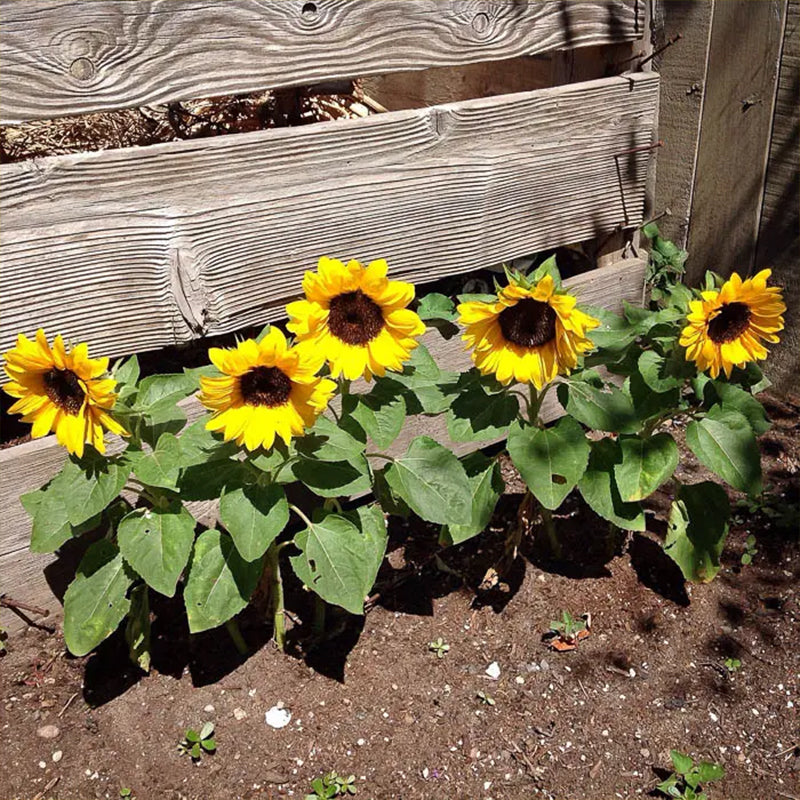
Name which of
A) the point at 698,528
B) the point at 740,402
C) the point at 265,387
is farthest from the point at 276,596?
the point at 740,402

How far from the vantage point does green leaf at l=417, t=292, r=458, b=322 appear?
2900mm

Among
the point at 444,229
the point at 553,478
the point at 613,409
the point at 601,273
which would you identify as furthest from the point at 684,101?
the point at 553,478

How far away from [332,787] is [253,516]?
83 cm

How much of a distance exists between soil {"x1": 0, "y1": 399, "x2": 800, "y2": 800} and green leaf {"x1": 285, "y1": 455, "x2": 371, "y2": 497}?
776 millimetres

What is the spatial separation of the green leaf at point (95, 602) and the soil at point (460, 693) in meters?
0.37

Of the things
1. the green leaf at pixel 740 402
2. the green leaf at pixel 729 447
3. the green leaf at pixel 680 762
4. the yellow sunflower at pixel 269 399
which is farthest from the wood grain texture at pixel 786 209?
the yellow sunflower at pixel 269 399

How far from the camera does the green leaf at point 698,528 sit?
2928 mm

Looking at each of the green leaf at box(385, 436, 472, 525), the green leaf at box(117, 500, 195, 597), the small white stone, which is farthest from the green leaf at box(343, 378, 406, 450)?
the small white stone

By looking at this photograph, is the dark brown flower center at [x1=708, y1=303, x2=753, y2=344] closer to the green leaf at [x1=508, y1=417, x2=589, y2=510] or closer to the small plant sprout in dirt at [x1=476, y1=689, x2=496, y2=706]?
the green leaf at [x1=508, y1=417, x2=589, y2=510]

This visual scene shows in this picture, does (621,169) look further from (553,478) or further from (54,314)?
(54,314)

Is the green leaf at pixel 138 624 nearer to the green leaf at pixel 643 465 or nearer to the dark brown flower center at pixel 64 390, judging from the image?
the dark brown flower center at pixel 64 390

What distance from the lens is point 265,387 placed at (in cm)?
210

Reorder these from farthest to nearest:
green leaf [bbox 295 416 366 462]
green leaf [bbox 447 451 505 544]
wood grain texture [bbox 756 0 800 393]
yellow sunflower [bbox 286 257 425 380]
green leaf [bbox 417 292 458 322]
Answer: wood grain texture [bbox 756 0 800 393], green leaf [bbox 417 292 458 322], green leaf [bbox 447 451 505 544], green leaf [bbox 295 416 366 462], yellow sunflower [bbox 286 257 425 380]

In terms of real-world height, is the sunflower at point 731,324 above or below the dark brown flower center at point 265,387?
below
